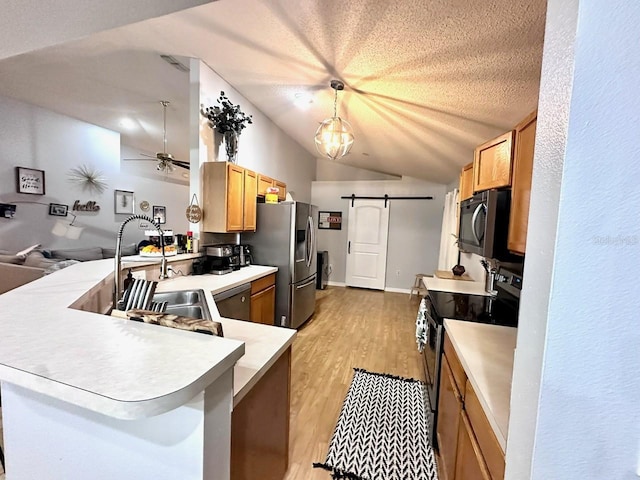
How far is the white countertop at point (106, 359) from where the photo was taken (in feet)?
1.84

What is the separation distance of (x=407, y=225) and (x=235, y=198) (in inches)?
159

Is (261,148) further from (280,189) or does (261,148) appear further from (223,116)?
(223,116)

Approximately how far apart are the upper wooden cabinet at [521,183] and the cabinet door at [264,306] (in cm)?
229

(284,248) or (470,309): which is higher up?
(284,248)

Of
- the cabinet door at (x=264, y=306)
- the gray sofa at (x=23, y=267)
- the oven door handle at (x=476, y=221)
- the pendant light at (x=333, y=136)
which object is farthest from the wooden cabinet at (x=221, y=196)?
the oven door handle at (x=476, y=221)

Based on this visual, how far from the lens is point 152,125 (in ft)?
15.2

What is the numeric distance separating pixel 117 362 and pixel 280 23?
85.8 inches

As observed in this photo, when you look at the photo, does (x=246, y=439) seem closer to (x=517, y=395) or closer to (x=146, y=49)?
(x=517, y=395)

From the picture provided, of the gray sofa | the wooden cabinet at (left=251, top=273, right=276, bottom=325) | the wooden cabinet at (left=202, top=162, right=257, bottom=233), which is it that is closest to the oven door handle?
the wooden cabinet at (left=251, top=273, right=276, bottom=325)

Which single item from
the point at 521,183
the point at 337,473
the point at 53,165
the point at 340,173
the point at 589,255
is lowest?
the point at 337,473

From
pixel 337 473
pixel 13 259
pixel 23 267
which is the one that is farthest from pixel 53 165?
pixel 337 473

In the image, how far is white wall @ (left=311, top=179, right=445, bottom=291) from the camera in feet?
18.9

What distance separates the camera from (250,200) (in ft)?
10.8

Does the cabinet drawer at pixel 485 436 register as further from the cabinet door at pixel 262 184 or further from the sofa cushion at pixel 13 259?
the sofa cushion at pixel 13 259
